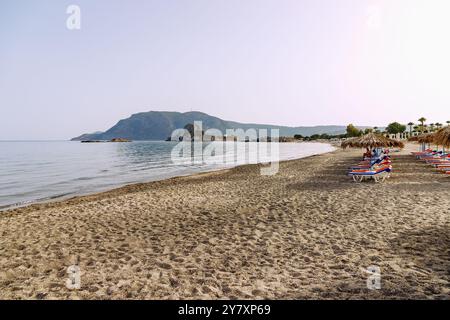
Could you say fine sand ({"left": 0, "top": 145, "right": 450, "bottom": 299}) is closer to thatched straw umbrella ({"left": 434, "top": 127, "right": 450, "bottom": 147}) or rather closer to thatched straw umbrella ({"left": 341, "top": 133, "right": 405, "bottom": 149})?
thatched straw umbrella ({"left": 434, "top": 127, "right": 450, "bottom": 147})

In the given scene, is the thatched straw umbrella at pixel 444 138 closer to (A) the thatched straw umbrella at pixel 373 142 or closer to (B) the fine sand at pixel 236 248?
(A) the thatched straw umbrella at pixel 373 142

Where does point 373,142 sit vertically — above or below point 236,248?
above

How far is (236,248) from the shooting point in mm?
5594

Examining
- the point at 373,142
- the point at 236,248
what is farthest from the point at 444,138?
the point at 236,248

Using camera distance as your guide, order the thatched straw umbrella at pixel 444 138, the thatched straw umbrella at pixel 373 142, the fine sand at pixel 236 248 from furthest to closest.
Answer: the thatched straw umbrella at pixel 373 142, the thatched straw umbrella at pixel 444 138, the fine sand at pixel 236 248

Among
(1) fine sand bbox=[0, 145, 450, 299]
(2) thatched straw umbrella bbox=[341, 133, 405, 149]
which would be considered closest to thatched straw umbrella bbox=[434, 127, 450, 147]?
(2) thatched straw umbrella bbox=[341, 133, 405, 149]

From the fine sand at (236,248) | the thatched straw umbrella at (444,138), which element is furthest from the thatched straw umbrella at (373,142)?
the fine sand at (236,248)

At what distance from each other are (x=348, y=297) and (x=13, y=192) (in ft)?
57.7

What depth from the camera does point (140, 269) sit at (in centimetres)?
474

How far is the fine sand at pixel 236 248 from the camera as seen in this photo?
405 cm

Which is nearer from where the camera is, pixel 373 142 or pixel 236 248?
pixel 236 248

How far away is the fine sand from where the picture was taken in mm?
4051

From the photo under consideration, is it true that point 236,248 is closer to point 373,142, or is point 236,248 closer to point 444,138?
point 444,138
